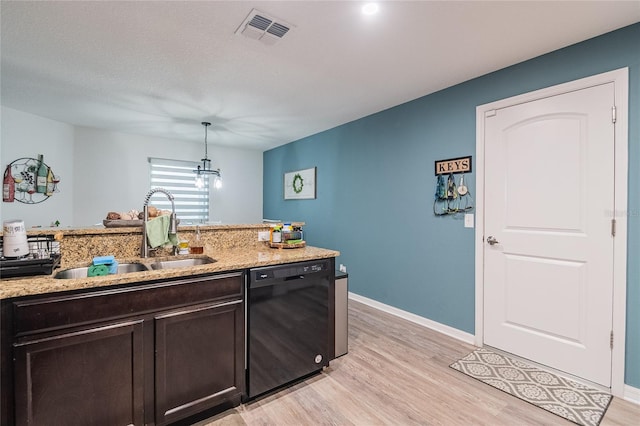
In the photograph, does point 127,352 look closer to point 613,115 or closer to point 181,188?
point 613,115

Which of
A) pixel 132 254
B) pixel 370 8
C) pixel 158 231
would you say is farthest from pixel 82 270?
pixel 370 8

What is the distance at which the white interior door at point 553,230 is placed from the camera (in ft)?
6.64

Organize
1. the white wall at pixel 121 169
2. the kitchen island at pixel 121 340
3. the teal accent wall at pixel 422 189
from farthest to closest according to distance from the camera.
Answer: the white wall at pixel 121 169 → the teal accent wall at pixel 422 189 → the kitchen island at pixel 121 340

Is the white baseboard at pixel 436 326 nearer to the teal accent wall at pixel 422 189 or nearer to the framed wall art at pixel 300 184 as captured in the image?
the teal accent wall at pixel 422 189

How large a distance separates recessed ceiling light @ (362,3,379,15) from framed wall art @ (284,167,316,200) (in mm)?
3027

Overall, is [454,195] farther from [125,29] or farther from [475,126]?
[125,29]

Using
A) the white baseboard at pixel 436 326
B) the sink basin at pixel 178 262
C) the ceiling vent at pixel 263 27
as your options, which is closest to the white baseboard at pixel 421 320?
the white baseboard at pixel 436 326

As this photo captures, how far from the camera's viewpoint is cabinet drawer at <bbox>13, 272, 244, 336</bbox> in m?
1.27

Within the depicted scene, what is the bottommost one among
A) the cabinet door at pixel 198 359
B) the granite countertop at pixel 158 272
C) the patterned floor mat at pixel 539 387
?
the patterned floor mat at pixel 539 387

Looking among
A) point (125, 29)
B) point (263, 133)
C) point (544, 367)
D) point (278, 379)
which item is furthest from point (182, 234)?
point (544, 367)

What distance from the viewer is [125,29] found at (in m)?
1.95

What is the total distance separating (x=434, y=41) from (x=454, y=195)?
1412 mm

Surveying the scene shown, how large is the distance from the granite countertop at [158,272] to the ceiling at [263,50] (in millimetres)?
1577

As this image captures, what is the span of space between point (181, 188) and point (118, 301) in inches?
158
